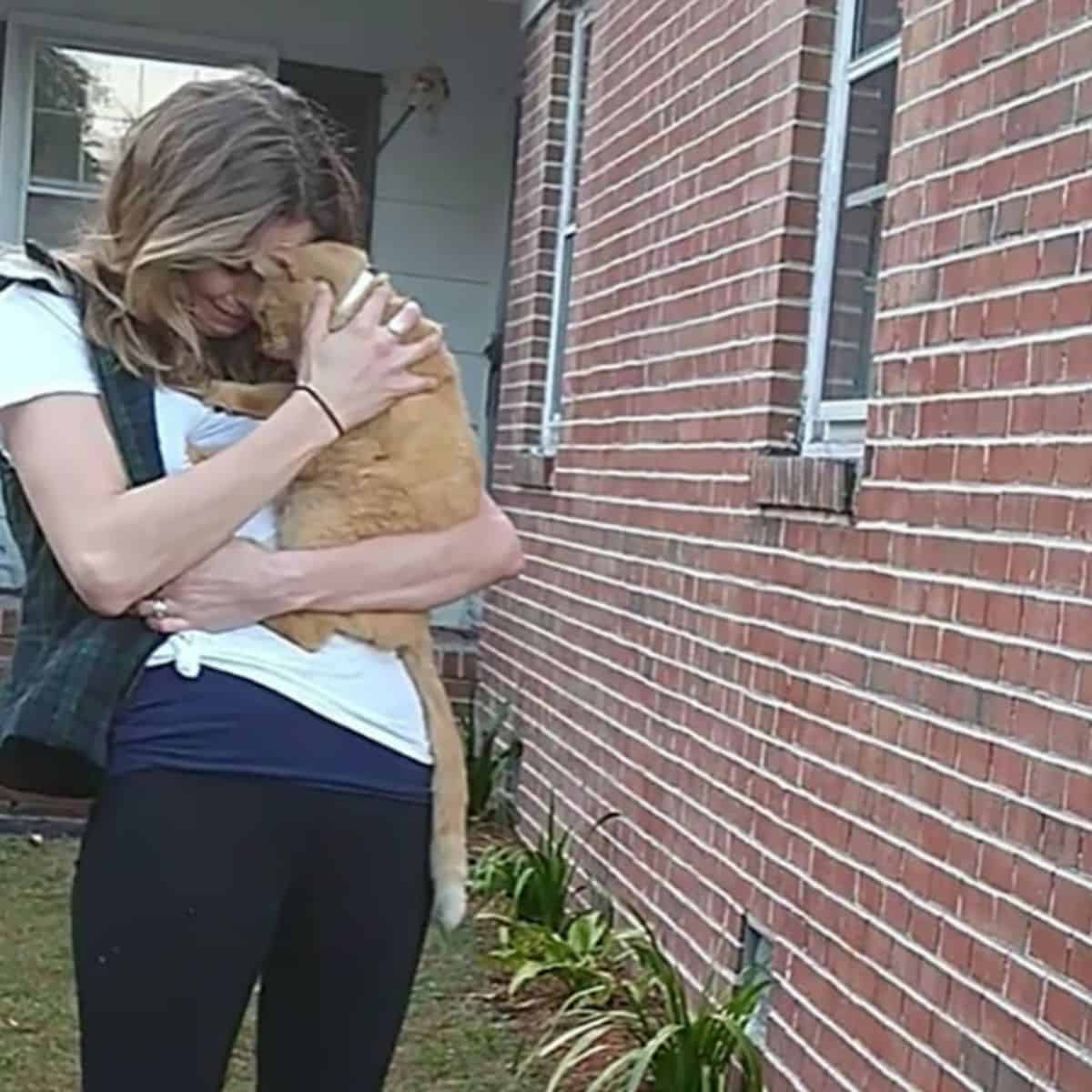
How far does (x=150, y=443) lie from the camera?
2.39 m

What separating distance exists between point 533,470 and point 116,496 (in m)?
5.78

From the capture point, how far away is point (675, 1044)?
4770 mm

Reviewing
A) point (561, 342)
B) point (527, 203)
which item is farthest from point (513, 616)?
point (527, 203)

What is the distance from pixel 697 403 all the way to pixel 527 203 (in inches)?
132

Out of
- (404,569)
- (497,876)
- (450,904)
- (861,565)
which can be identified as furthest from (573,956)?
(404,569)

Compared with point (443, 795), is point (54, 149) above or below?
above

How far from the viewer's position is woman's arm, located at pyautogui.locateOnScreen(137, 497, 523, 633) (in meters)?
2.40

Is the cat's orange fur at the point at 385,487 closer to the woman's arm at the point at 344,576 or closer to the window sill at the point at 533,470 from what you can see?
the woman's arm at the point at 344,576

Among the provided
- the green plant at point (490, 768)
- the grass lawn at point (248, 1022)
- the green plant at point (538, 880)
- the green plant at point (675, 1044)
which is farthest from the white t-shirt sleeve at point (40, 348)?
the green plant at point (490, 768)

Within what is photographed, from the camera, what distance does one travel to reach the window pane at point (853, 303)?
4.90 meters

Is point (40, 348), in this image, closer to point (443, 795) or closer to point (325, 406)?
point (325, 406)

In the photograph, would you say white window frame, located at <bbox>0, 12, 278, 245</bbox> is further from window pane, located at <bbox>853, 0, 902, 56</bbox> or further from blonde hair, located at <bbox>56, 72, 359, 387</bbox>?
blonde hair, located at <bbox>56, 72, 359, 387</bbox>

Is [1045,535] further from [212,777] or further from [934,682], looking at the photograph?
[212,777]

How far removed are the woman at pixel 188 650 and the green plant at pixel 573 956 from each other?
325 cm
